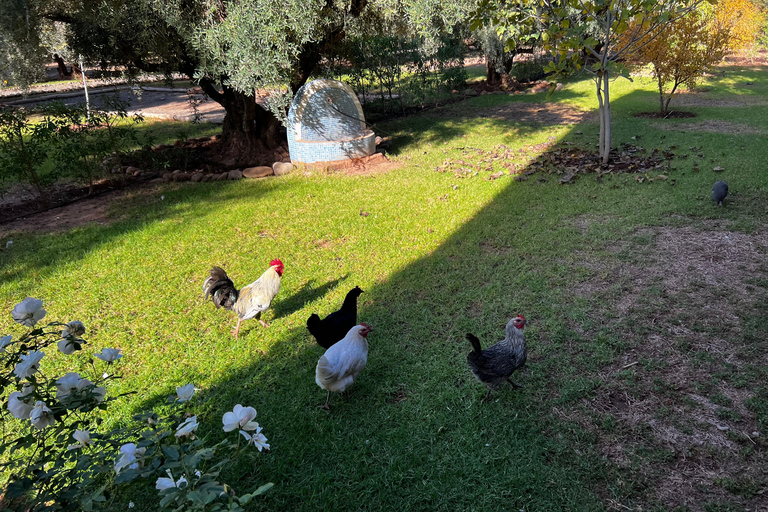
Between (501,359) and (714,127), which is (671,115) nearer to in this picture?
(714,127)

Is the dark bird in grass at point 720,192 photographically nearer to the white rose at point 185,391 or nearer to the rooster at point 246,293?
the rooster at point 246,293

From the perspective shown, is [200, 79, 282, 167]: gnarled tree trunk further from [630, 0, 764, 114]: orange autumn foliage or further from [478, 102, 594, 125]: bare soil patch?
[630, 0, 764, 114]: orange autumn foliage

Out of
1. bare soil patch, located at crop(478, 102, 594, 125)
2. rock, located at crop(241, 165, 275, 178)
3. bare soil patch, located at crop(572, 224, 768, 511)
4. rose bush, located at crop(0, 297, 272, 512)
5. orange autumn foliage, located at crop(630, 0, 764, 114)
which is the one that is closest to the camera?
rose bush, located at crop(0, 297, 272, 512)

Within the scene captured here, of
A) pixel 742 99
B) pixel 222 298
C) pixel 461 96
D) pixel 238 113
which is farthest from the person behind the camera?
pixel 461 96

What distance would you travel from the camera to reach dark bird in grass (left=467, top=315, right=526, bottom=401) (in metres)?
3.39

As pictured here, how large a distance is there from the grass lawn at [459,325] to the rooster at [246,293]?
11.5 inches

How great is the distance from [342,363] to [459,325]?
1559mm

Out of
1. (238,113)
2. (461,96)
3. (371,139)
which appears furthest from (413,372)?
(461,96)

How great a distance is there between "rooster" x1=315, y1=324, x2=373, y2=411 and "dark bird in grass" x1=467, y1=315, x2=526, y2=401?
0.87 meters

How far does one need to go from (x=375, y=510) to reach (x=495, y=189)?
6434 millimetres

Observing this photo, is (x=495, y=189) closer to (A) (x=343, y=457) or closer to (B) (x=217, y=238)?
(B) (x=217, y=238)

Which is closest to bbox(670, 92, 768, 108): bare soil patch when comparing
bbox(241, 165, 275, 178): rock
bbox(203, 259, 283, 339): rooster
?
bbox(241, 165, 275, 178): rock

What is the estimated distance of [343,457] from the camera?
3148mm

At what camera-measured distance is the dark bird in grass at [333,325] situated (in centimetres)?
381
